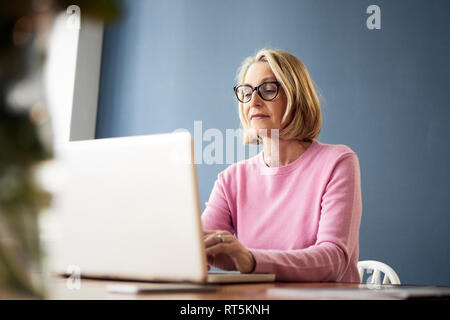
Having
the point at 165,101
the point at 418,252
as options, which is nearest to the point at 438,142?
the point at 418,252

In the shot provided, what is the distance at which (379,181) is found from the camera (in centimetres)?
216

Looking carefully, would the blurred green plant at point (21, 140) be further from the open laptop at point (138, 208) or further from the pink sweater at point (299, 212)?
the pink sweater at point (299, 212)

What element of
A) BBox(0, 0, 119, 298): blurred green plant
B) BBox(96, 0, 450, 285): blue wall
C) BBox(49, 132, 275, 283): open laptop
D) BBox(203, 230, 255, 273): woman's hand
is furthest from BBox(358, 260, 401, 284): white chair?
BBox(0, 0, 119, 298): blurred green plant

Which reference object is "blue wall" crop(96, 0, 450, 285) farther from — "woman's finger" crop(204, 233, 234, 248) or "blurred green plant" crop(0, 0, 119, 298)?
"blurred green plant" crop(0, 0, 119, 298)

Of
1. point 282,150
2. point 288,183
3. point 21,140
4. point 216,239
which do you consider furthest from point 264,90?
point 21,140

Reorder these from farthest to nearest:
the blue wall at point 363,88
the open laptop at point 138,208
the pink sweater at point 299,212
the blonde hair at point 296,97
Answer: the blue wall at point 363,88 < the blonde hair at point 296,97 < the pink sweater at point 299,212 < the open laptop at point 138,208

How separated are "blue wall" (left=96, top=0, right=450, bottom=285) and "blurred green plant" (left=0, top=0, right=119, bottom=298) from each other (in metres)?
1.63

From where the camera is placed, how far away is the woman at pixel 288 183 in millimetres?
1216

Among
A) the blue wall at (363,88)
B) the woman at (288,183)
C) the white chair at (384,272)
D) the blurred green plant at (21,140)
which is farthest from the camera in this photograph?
the blue wall at (363,88)

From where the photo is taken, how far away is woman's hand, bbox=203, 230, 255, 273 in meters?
0.93

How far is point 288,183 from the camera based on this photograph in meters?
1.43

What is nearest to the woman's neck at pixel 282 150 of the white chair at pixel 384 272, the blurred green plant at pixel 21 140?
the white chair at pixel 384 272

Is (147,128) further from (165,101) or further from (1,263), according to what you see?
(1,263)

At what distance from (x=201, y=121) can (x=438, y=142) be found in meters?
1.25
